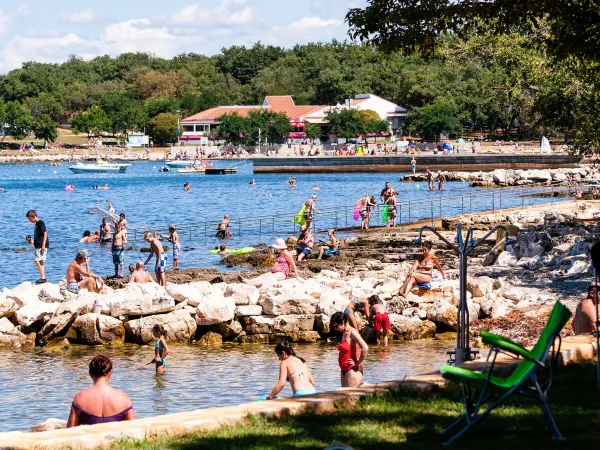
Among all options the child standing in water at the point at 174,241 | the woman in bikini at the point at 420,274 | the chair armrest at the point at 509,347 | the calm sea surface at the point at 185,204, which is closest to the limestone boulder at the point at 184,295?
the woman in bikini at the point at 420,274

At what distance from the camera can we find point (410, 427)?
8.38m

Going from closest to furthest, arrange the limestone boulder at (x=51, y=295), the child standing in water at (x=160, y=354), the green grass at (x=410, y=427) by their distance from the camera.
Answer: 1. the green grass at (x=410, y=427)
2. the child standing in water at (x=160, y=354)
3. the limestone boulder at (x=51, y=295)

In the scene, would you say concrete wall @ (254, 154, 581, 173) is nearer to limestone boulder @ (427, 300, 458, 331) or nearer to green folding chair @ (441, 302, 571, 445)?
limestone boulder @ (427, 300, 458, 331)

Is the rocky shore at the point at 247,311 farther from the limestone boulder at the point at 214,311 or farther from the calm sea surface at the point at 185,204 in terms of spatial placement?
the calm sea surface at the point at 185,204

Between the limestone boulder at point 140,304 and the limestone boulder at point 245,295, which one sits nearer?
the limestone boulder at point 140,304

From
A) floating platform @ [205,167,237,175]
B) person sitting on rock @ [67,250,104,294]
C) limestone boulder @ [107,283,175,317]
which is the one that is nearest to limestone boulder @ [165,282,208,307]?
limestone boulder @ [107,283,175,317]

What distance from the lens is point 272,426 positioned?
8.40m

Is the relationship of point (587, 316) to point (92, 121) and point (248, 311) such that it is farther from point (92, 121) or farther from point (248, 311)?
point (92, 121)

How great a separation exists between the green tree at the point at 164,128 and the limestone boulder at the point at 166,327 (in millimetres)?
134337

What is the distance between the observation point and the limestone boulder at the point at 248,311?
19.1 metres

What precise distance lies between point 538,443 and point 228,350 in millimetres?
10839

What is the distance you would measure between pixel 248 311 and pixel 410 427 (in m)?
10.9

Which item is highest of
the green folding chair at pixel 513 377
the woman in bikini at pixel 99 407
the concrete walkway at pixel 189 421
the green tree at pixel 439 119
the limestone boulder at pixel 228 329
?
the green tree at pixel 439 119

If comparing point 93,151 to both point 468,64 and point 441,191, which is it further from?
point 468,64
